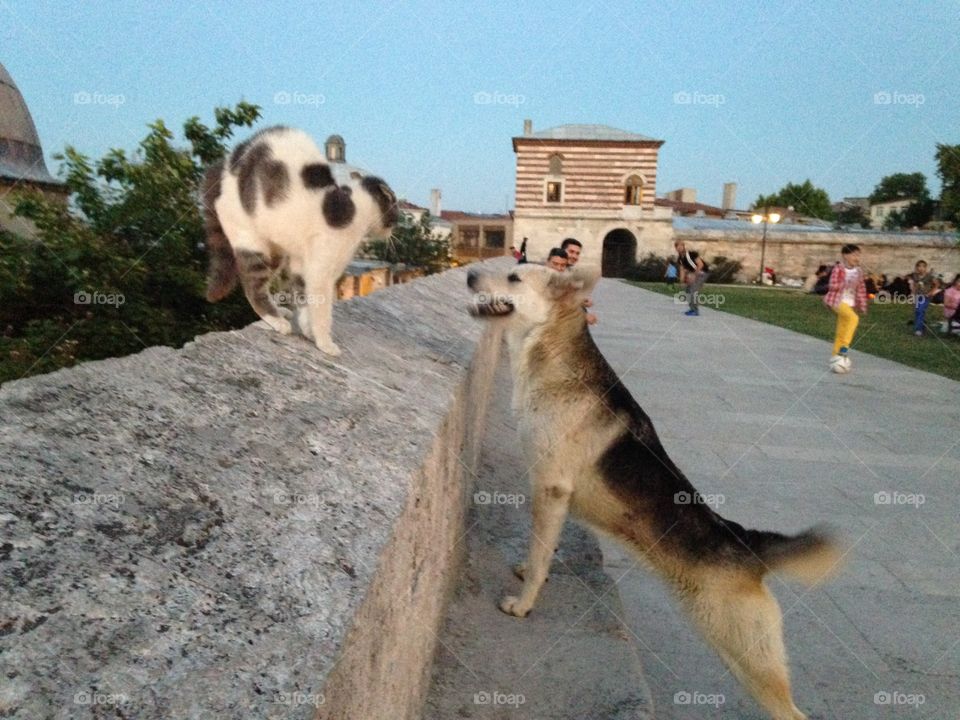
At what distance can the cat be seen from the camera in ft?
10.0

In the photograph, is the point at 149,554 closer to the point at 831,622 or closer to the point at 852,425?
the point at 831,622

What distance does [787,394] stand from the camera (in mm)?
9078

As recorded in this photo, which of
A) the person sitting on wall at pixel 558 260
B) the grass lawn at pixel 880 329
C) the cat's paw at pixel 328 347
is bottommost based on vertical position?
the grass lawn at pixel 880 329

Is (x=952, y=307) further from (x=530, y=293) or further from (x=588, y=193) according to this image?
(x=588, y=193)

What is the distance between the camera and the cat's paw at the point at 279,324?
9.57ft

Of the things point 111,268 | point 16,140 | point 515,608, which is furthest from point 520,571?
point 16,140

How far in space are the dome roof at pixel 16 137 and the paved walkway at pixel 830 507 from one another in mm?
14472

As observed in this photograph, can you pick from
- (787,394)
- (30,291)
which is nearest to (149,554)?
(30,291)

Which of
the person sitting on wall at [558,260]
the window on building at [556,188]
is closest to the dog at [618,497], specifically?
the person sitting on wall at [558,260]

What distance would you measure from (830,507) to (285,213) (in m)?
4.77

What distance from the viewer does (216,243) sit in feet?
11.1

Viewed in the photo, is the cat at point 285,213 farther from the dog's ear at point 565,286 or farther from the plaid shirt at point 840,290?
the plaid shirt at point 840,290

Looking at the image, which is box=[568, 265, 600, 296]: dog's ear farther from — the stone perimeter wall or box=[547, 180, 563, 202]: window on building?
box=[547, 180, 563, 202]: window on building

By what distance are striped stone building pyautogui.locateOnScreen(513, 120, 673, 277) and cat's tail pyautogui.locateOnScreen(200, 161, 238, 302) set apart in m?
43.8
